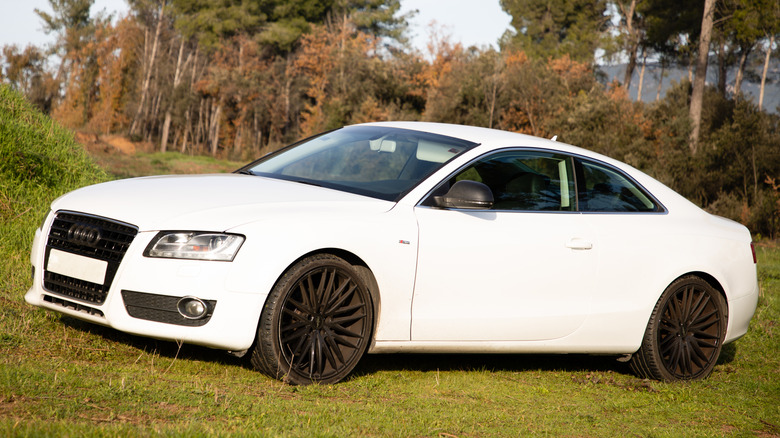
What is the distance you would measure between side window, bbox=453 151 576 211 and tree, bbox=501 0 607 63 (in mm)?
43779

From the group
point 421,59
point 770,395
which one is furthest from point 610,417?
point 421,59

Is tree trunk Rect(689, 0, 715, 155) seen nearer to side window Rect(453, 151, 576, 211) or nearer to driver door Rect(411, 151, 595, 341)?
side window Rect(453, 151, 576, 211)

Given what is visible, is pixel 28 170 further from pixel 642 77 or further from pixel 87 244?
pixel 642 77

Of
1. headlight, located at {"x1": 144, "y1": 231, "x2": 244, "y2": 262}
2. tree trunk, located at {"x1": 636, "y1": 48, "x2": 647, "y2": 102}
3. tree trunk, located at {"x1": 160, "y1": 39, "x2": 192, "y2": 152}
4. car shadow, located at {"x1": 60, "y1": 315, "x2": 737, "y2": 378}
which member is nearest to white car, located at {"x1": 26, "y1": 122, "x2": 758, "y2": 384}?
headlight, located at {"x1": 144, "y1": 231, "x2": 244, "y2": 262}

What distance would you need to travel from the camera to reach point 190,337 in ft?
14.6

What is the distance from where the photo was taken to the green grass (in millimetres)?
3857

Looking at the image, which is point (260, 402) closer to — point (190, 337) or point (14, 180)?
point (190, 337)

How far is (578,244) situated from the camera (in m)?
5.60

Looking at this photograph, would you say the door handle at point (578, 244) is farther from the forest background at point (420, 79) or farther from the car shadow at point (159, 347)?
the forest background at point (420, 79)

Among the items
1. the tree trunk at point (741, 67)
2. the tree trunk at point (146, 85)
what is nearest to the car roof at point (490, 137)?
the tree trunk at point (741, 67)

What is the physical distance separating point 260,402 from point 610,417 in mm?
2211

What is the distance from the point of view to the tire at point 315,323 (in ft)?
14.9

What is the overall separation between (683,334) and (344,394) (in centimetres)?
285

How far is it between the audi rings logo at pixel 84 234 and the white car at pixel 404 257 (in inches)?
0.5
